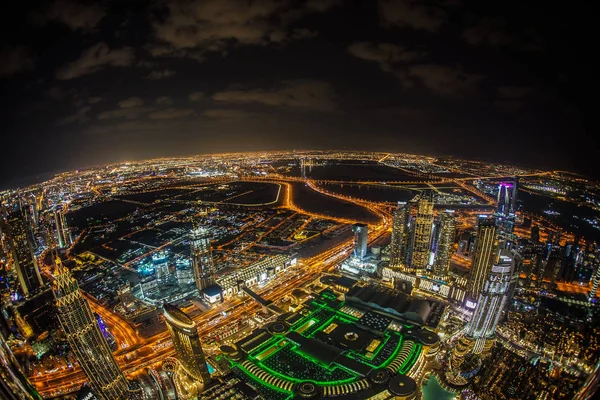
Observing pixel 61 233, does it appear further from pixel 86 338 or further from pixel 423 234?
pixel 423 234

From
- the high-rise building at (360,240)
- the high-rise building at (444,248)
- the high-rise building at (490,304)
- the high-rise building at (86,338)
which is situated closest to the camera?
the high-rise building at (86,338)

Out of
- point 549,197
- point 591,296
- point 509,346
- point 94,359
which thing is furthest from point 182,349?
point 549,197

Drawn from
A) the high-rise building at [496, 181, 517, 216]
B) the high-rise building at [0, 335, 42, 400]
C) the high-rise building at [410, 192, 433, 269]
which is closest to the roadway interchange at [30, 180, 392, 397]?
the high-rise building at [410, 192, 433, 269]

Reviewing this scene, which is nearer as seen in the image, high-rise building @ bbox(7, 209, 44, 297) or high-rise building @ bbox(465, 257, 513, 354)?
high-rise building @ bbox(465, 257, 513, 354)

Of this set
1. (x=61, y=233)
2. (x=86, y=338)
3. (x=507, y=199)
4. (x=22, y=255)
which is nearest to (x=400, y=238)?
(x=507, y=199)

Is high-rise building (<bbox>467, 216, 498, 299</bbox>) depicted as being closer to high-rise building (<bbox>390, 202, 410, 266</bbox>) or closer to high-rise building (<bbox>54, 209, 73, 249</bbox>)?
high-rise building (<bbox>390, 202, 410, 266</bbox>)

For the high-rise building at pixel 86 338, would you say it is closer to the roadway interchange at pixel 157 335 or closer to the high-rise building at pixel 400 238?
the roadway interchange at pixel 157 335

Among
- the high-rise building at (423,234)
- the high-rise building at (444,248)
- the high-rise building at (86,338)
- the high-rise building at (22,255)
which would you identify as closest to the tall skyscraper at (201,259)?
the high-rise building at (86,338)
